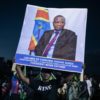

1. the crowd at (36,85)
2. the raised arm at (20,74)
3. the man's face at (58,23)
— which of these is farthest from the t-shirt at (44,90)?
the man's face at (58,23)

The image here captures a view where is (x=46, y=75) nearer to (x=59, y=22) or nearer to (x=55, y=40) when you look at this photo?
(x=55, y=40)

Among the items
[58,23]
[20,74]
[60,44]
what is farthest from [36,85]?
[58,23]

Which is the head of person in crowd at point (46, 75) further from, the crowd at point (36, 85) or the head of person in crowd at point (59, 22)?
the head of person in crowd at point (59, 22)

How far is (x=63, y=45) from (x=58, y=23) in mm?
329

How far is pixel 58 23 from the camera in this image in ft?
22.5

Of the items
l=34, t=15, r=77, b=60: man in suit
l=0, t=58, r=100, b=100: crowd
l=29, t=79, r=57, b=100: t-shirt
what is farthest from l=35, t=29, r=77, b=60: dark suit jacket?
l=29, t=79, r=57, b=100: t-shirt

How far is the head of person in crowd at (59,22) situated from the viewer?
6847 mm

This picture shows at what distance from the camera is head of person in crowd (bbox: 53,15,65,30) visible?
270 inches

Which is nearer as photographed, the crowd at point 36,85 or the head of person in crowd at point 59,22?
the crowd at point 36,85

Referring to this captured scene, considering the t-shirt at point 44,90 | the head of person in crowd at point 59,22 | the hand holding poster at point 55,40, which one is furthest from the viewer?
the head of person in crowd at point 59,22

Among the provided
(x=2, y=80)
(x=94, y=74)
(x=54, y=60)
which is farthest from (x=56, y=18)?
(x=94, y=74)

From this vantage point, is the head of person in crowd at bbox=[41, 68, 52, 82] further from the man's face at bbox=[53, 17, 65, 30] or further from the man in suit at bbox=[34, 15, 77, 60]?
the man's face at bbox=[53, 17, 65, 30]

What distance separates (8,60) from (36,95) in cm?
812

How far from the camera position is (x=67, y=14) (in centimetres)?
689
